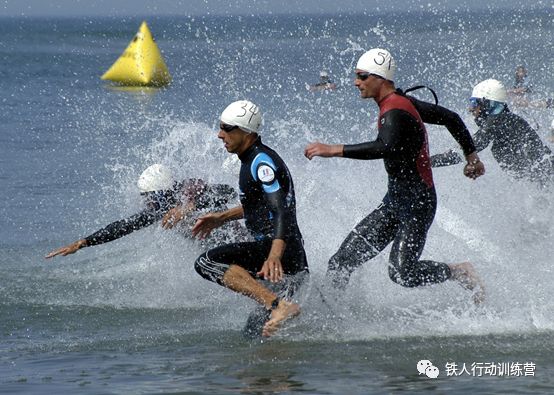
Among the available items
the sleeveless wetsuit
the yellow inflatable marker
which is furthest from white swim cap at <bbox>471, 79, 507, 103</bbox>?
the yellow inflatable marker

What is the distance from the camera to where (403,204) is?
370 inches

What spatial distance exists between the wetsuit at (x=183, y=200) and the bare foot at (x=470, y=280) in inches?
85.6

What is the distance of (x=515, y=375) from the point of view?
322 inches

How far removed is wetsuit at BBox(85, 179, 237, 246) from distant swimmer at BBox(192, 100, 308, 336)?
66.9 inches

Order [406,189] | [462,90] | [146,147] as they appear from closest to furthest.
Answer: [406,189], [146,147], [462,90]

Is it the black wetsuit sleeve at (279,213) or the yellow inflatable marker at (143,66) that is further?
the yellow inflatable marker at (143,66)

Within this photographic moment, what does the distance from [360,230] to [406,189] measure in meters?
0.51

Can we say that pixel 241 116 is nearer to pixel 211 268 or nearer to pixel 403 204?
pixel 211 268

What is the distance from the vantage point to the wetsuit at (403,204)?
9.16m

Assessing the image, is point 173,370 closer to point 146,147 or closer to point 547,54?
point 146,147

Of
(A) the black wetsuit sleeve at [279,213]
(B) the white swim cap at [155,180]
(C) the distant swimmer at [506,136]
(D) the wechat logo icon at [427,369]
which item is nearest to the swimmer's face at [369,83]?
(A) the black wetsuit sleeve at [279,213]

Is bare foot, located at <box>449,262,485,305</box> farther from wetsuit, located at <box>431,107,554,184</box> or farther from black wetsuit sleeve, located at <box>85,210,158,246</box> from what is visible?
black wetsuit sleeve, located at <box>85,210,158,246</box>

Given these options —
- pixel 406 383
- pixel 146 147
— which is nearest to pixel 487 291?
pixel 406 383

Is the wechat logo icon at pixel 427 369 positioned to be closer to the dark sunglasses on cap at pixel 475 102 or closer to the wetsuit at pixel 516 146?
the wetsuit at pixel 516 146
